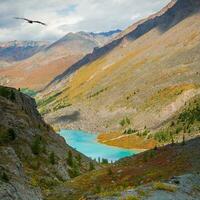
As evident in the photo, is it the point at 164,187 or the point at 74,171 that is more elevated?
the point at 74,171

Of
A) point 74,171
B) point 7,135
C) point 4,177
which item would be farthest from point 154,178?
point 74,171

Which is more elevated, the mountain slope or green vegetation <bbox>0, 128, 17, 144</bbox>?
green vegetation <bbox>0, 128, 17, 144</bbox>

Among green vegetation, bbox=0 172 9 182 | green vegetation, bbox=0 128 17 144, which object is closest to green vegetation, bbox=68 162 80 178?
green vegetation, bbox=0 128 17 144

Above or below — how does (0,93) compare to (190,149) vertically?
above

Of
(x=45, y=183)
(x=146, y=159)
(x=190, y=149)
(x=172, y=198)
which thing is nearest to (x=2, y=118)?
(x=45, y=183)

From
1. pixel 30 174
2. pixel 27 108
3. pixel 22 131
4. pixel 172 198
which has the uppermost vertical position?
pixel 27 108

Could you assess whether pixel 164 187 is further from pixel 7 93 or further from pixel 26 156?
pixel 7 93

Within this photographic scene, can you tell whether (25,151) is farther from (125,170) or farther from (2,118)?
(125,170)

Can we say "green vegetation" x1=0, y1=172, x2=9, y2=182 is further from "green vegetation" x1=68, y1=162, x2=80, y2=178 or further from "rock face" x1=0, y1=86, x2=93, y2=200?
"green vegetation" x1=68, y1=162, x2=80, y2=178

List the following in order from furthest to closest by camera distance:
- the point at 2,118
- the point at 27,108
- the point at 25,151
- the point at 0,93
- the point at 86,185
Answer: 1. the point at 27,108
2. the point at 0,93
3. the point at 2,118
4. the point at 25,151
5. the point at 86,185
